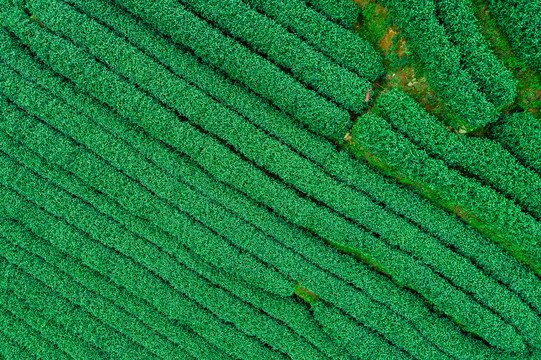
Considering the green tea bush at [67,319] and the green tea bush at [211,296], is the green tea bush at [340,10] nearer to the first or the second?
the green tea bush at [211,296]

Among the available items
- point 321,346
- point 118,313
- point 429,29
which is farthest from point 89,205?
point 429,29

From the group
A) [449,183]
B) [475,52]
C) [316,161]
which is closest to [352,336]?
[449,183]

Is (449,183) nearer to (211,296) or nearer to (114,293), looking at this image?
(211,296)

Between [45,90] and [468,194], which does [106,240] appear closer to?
[45,90]

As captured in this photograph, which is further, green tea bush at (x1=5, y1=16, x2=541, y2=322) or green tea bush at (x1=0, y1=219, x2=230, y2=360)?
green tea bush at (x1=0, y1=219, x2=230, y2=360)

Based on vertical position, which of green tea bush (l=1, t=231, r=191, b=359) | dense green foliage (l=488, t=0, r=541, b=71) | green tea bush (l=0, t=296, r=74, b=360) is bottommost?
green tea bush (l=0, t=296, r=74, b=360)

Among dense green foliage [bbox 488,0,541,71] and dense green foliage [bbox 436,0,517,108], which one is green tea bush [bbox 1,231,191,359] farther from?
dense green foliage [bbox 488,0,541,71]

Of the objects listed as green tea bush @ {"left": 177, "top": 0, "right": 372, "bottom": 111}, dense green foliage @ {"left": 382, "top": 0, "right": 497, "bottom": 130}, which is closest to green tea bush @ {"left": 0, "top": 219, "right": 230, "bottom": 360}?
green tea bush @ {"left": 177, "top": 0, "right": 372, "bottom": 111}

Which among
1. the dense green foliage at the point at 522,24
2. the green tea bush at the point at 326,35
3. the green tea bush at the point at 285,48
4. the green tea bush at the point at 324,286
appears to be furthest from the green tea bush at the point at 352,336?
the dense green foliage at the point at 522,24
